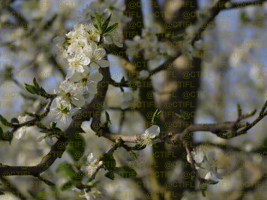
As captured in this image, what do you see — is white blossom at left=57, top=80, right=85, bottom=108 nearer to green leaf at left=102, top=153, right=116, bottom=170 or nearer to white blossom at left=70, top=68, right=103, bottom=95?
white blossom at left=70, top=68, right=103, bottom=95

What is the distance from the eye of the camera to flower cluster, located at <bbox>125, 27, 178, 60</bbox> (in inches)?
52.9

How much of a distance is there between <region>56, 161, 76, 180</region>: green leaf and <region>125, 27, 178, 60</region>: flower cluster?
3.03ft

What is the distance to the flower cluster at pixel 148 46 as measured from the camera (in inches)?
52.9

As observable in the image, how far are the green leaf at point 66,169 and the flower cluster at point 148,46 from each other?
0.92 metres

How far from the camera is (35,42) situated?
1.97m

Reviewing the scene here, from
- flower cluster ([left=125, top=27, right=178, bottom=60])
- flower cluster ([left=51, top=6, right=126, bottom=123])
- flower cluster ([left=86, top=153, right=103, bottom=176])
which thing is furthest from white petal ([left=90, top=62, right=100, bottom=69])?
flower cluster ([left=125, top=27, right=178, bottom=60])

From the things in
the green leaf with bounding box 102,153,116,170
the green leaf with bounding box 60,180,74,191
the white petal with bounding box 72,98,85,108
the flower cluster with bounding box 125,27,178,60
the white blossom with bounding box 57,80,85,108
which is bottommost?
the flower cluster with bounding box 125,27,178,60

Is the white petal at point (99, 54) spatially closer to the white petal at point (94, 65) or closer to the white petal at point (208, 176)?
the white petal at point (94, 65)

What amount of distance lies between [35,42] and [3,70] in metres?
0.55

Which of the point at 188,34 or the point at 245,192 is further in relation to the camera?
the point at 245,192

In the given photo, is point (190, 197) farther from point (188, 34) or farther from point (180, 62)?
point (188, 34)

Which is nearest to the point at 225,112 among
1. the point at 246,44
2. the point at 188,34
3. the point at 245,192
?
the point at 246,44

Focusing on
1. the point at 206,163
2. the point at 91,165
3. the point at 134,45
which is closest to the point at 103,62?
the point at 91,165

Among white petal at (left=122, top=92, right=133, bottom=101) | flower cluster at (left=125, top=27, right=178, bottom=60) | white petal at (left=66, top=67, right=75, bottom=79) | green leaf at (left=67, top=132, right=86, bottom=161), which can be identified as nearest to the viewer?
green leaf at (left=67, top=132, right=86, bottom=161)
